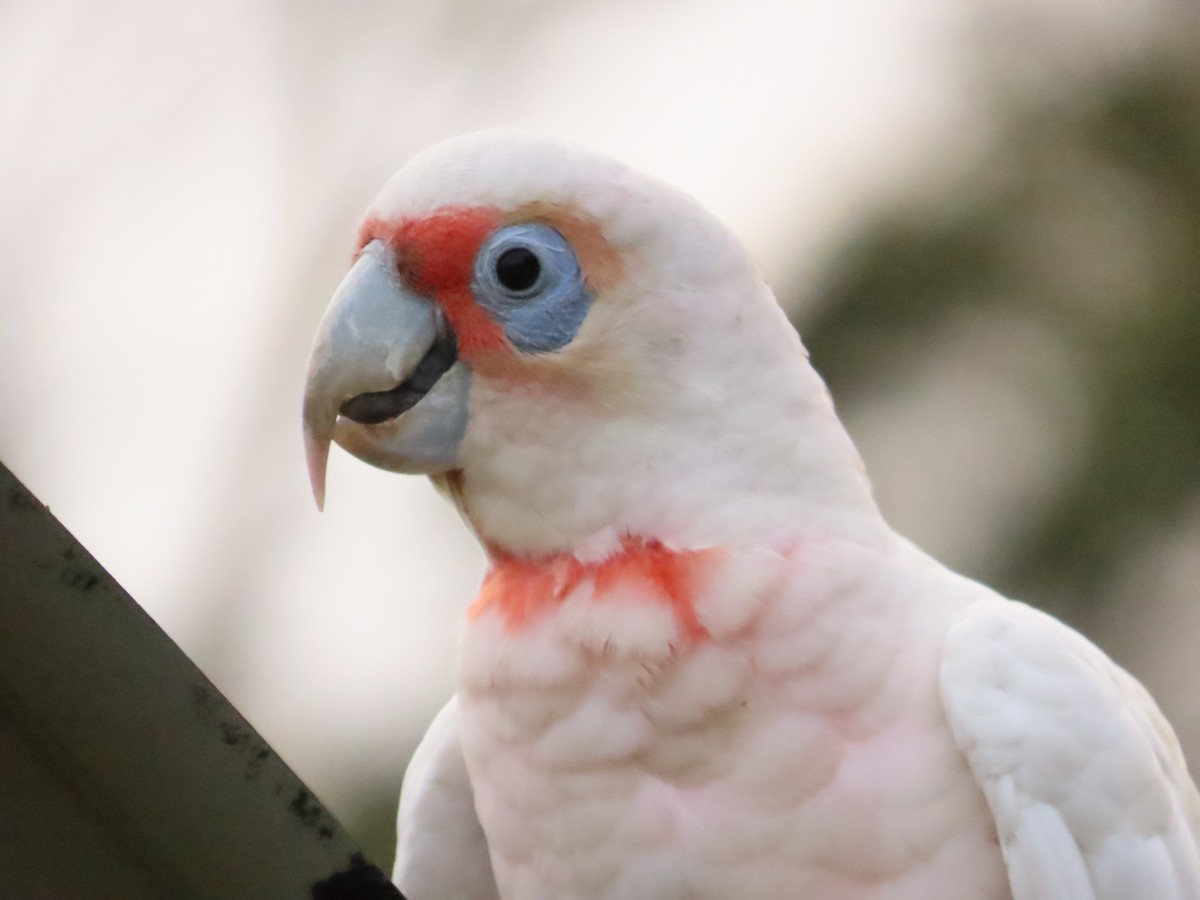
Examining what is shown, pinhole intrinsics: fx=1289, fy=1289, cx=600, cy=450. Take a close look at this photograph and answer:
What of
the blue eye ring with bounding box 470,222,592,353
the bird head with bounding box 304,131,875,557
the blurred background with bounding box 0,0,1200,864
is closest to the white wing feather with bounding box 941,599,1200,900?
the bird head with bounding box 304,131,875,557

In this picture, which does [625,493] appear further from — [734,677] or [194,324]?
[194,324]

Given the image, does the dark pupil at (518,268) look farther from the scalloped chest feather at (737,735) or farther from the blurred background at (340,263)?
the blurred background at (340,263)

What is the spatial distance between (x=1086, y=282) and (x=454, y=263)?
9.77 ft

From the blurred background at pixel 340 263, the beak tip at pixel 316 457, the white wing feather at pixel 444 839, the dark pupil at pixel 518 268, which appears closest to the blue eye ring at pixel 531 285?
the dark pupil at pixel 518 268

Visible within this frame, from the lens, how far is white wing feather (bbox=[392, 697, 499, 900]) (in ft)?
5.03

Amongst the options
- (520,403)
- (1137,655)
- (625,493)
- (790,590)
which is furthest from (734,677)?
(1137,655)

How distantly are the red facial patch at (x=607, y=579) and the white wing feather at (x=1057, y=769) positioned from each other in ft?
0.84

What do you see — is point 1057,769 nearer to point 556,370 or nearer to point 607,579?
point 607,579

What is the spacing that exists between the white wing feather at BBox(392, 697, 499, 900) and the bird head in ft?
1.16

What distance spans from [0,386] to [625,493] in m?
3.17

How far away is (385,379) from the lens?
1290mm

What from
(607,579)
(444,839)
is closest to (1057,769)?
(607,579)

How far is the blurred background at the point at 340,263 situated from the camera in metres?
3.76

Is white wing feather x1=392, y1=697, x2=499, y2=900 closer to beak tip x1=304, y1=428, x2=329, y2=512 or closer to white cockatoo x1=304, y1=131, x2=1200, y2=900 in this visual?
white cockatoo x1=304, y1=131, x2=1200, y2=900
